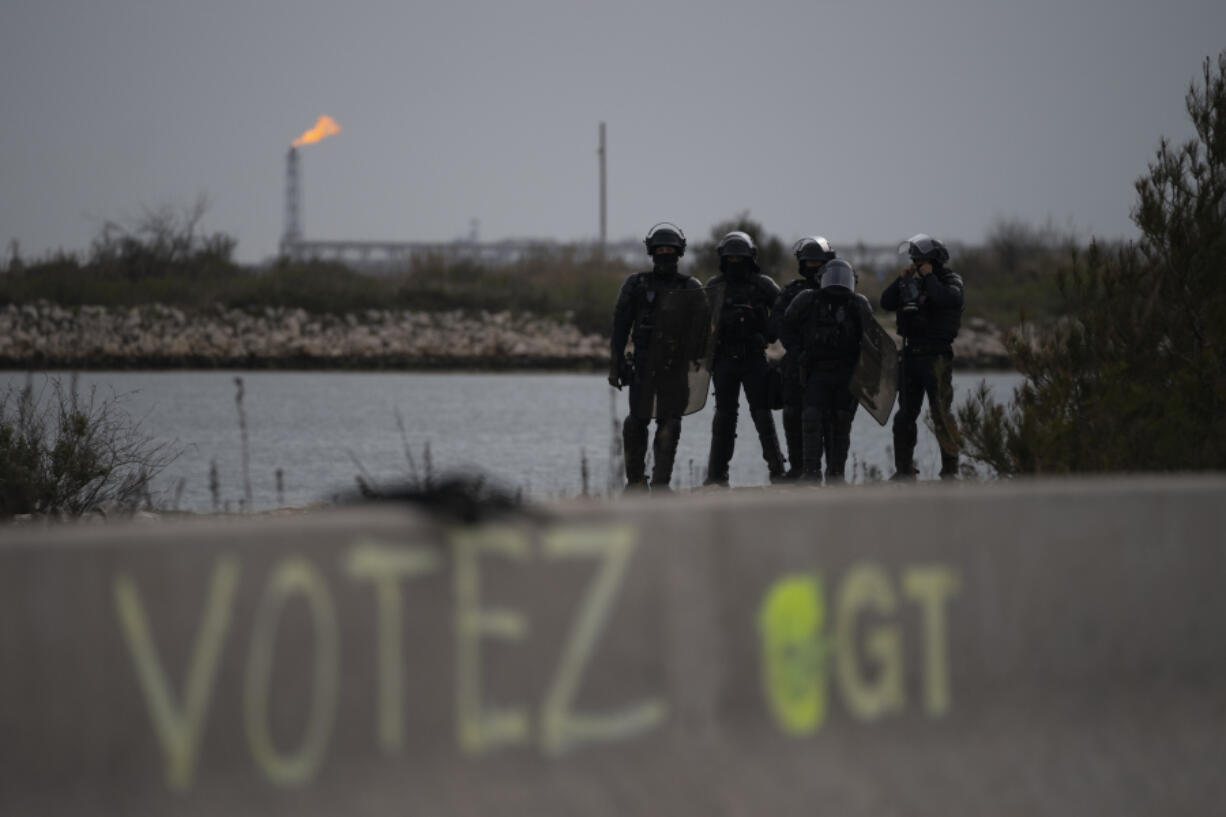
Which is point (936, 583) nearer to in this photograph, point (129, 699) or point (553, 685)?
point (553, 685)

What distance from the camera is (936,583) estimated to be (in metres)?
3.85

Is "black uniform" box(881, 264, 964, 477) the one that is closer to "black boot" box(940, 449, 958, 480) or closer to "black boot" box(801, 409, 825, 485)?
"black boot" box(940, 449, 958, 480)

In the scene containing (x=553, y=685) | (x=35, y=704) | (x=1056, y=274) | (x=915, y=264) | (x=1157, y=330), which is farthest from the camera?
(x=915, y=264)

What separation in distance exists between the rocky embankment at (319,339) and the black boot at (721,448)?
4513cm

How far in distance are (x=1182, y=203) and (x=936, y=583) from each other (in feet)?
24.8

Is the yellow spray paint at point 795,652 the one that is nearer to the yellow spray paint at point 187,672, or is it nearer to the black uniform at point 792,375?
the yellow spray paint at point 187,672

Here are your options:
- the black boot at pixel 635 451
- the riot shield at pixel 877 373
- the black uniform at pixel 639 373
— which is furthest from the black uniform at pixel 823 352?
the black boot at pixel 635 451

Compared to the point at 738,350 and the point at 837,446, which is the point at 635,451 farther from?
the point at 837,446

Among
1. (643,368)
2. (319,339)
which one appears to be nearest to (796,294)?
(643,368)

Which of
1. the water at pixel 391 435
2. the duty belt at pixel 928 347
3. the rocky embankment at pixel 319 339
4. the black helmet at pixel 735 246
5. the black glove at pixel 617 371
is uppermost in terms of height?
the black helmet at pixel 735 246

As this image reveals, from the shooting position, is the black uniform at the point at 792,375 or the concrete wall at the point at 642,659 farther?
the black uniform at the point at 792,375

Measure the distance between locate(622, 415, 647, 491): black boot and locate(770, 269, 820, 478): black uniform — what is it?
120 centimetres

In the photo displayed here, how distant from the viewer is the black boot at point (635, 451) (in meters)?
12.1

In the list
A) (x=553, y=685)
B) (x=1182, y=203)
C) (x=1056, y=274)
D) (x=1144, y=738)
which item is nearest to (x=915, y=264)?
(x=1056, y=274)
